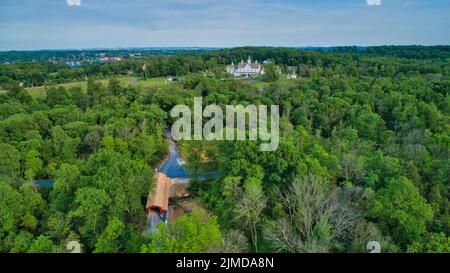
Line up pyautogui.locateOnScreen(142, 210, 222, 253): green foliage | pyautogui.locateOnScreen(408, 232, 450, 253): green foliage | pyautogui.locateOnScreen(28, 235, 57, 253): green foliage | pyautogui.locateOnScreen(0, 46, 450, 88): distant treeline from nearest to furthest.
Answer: pyautogui.locateOnScreen(142, 210, 222, 253): green foliage, pyautogui.locateOnScreen(408, 232, 450, 253): green foliage, pyautogui.locateOnScreen(28, 235, 57, 253): green foliage, pyautogui.locateOnScreen(0, 46, 450, 88): distant treeline

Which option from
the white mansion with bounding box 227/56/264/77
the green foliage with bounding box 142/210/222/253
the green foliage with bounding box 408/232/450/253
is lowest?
the green foliage with bounding box 408/232/450/253

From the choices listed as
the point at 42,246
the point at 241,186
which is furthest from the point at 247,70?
the point at 42,246

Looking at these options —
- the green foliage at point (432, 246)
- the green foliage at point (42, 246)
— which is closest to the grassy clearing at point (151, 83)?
the green foliage at point (42, 246)

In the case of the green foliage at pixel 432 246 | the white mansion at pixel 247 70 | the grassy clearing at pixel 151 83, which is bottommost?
the green foliage at pixel 432 246

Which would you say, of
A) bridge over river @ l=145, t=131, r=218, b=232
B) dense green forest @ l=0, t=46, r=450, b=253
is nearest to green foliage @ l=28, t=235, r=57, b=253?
dense green forest @ l=0, t=46, r=450, b=253

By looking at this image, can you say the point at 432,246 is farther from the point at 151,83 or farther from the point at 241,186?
the point at 151,83

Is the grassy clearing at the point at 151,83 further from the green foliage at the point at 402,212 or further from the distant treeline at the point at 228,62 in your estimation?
the green foliage at the point at 402,212

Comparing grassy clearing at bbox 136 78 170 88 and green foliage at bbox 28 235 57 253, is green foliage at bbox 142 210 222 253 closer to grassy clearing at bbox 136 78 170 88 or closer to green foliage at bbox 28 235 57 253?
green foliage at bbox 28 235 57 253

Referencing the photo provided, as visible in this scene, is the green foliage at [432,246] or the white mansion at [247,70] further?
the white mansion at [247,70]
